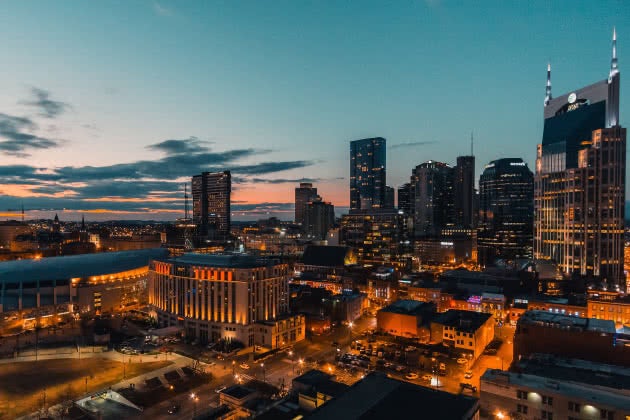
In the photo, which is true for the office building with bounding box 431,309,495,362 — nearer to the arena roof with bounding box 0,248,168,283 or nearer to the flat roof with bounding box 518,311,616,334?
the flat roof with bounding box 518,311,616,334

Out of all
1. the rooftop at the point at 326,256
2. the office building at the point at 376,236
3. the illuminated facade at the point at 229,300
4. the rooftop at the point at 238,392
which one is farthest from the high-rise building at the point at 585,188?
the rooftop at the point at 238,392

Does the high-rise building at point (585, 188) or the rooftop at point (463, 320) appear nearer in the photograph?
the rooftop at point (463, 320)

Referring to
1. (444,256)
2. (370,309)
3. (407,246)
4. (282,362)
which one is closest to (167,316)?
(282,362)

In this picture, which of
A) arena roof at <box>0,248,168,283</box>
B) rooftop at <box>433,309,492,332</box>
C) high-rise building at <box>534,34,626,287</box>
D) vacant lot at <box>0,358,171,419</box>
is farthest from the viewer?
high-rise building at <box>534,34,626,287</box>

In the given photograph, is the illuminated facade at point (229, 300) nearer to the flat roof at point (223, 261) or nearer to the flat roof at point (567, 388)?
the flat roof at point (223, 261)

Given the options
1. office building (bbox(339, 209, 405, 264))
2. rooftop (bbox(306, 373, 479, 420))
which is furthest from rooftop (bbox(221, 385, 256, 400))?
office building (bbox(339, 209, 405, 264))

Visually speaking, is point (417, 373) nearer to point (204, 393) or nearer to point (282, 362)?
point (282, 362)
